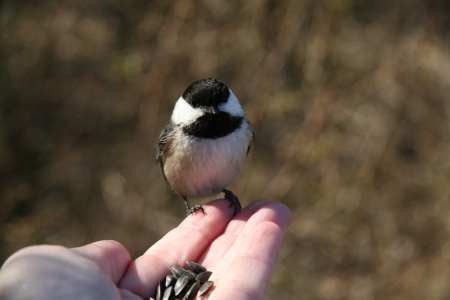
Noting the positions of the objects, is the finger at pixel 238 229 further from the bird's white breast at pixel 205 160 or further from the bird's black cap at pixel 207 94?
the bird's black cap at pixel 207 94

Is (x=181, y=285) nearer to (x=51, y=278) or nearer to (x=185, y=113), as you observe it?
(x=51, y=278)

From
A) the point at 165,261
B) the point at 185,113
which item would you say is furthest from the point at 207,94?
the point at 165,261

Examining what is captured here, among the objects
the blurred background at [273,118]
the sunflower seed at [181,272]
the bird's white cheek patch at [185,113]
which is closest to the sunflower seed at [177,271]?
the sunflower seed at [181,272]

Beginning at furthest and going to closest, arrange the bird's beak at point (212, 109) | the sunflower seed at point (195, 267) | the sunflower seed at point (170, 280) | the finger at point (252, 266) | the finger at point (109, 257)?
the bird's beak at point (212, 109), the sunflower seed at point (195, 267), the sunflower seed at point (170, 280), the finger at point (109, 257), the finger at point (252, 266)

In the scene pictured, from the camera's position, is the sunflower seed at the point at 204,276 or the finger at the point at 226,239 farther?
the finger at the point at 226,239

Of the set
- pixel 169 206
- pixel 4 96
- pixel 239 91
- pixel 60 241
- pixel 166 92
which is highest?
pixel 239 91

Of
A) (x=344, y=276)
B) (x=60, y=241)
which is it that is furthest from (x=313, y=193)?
(x=60, y=241)

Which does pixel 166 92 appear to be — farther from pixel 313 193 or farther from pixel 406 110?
pixel 406 110
